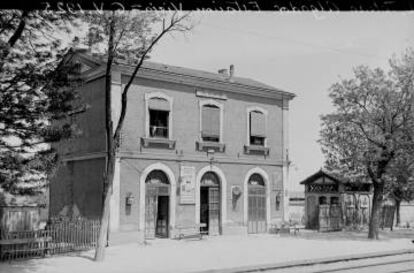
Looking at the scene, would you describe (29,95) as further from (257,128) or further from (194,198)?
(257,128)

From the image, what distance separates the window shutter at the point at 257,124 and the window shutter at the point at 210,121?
225 centimetres

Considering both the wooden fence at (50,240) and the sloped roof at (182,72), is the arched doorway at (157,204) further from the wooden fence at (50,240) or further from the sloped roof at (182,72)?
the sloped roof at (182,72)

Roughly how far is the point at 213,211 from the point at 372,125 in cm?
866

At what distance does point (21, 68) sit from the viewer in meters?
11.6

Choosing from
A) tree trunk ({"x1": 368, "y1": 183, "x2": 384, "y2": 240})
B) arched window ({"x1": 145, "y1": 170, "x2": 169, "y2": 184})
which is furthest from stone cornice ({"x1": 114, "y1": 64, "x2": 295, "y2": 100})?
tree trunk ({"x1": 368, "y1": 183, "x2": 384, "y2": 240})

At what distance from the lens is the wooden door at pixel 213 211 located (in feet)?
78.8

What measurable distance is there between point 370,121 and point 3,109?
17020mm

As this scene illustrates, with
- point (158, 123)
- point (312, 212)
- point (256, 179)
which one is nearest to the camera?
point (158, 123)

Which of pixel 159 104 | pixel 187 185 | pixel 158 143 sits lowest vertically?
pixel 187 185

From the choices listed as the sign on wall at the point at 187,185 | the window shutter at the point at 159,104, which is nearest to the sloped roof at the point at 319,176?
the sign on wall at the point at 187,185

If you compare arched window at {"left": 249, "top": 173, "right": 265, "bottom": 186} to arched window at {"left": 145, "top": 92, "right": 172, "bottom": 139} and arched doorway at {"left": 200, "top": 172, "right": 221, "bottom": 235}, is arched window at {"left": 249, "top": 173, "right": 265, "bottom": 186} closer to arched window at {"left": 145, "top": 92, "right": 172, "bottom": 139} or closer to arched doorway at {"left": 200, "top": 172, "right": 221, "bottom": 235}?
arched doorway at {"left": 200, "top": 172, "right": 221, "bottom": 235}

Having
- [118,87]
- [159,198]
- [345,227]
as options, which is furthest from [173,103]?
[345,227]

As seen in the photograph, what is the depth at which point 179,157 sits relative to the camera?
75.1 feet

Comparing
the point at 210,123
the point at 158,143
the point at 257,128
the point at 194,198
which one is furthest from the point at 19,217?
the point at 257,128
